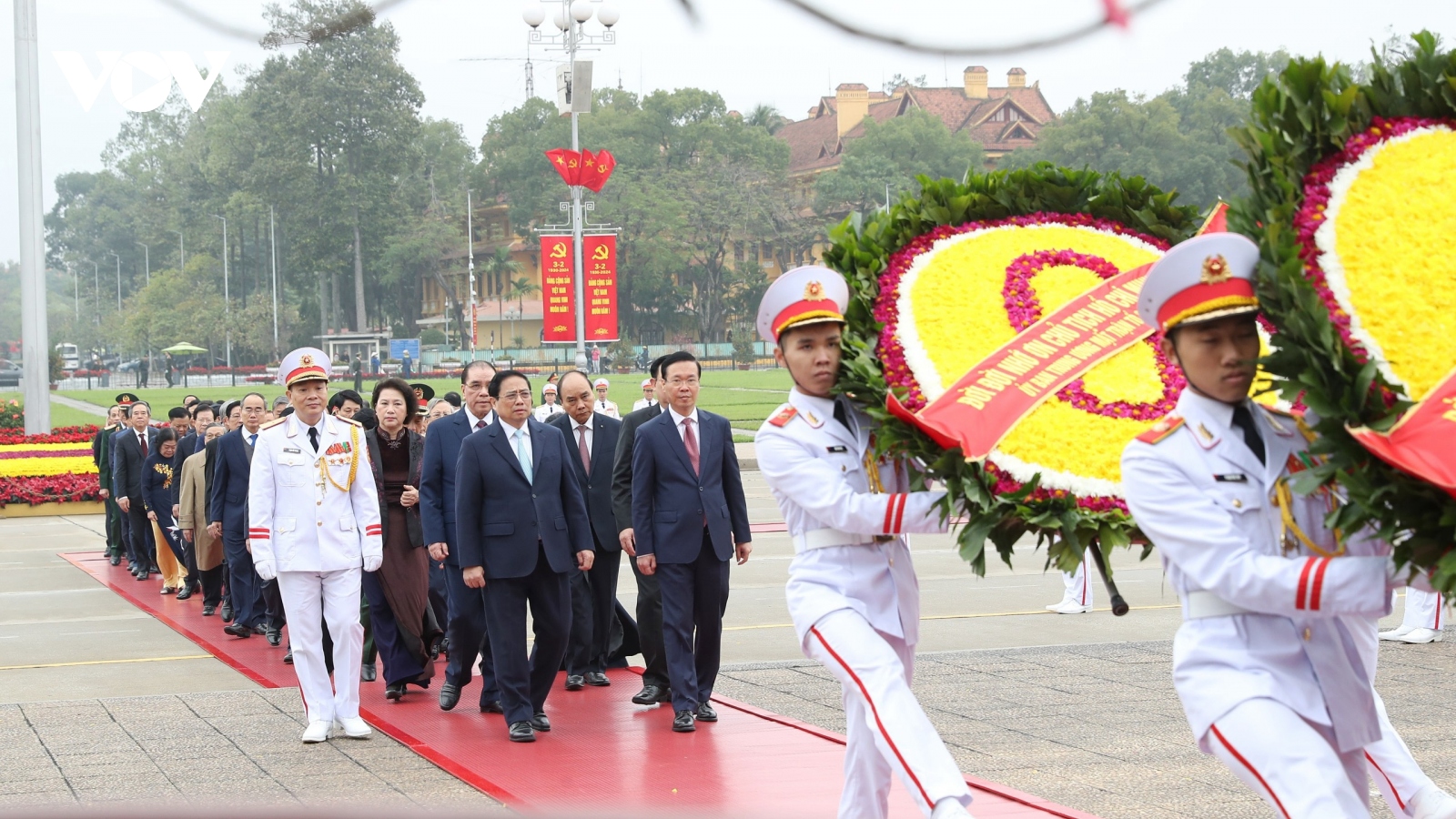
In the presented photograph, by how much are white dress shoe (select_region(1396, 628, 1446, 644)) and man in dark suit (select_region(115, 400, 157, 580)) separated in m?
10.8

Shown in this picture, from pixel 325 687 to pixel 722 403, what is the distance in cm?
3916

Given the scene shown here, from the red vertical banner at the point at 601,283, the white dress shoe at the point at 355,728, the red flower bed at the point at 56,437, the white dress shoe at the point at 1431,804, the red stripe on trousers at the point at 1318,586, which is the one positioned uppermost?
the red vertical banner at the point at 601,283

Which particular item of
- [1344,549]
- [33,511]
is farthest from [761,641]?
[33,511]

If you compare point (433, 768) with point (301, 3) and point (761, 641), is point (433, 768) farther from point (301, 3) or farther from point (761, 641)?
point (301, 3)

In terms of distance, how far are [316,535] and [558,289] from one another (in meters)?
24.9

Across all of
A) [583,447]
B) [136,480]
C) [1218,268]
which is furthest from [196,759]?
[136,480]

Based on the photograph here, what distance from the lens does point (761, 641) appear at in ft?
34.0

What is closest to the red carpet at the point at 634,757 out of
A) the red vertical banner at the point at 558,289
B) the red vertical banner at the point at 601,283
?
the red vertical banner at the point at 601,283

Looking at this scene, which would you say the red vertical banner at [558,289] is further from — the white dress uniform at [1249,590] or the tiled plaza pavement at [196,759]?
the white dress uniform at [1249,590]

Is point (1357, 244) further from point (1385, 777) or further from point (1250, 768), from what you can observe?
point (1385, 777)

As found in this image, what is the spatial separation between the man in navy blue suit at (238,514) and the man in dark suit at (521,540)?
10.5 ft

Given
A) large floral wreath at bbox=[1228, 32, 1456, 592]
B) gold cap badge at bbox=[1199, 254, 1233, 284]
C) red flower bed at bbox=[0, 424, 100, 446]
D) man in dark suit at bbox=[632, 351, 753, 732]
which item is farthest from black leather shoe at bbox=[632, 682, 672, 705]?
Answer: red flower bed at bbox=[0, 424, 100, 446]

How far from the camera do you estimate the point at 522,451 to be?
798 cm

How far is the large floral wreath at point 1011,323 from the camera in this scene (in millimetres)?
3900
